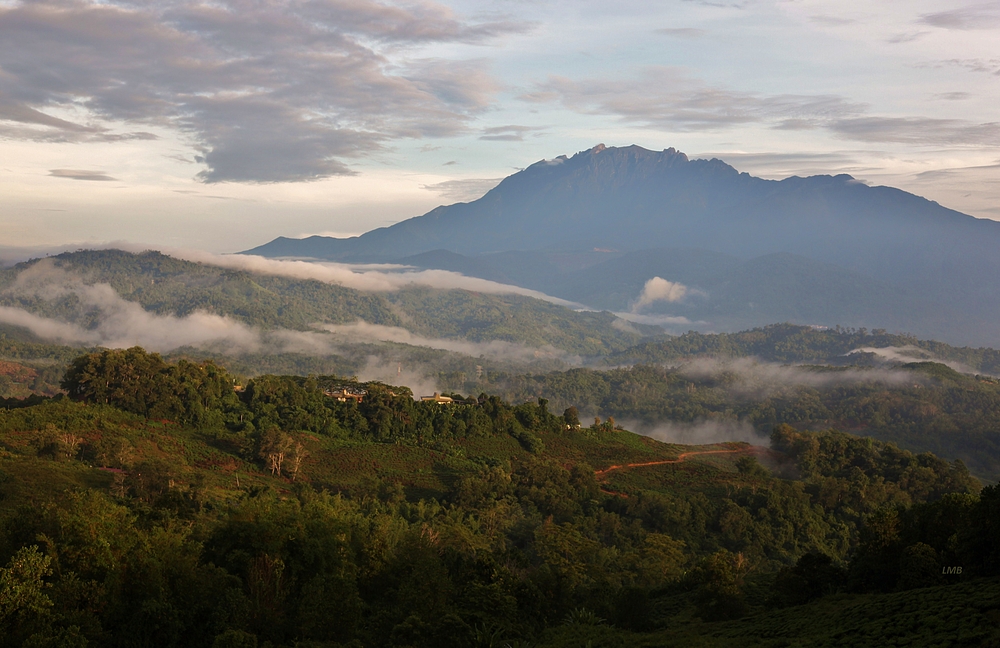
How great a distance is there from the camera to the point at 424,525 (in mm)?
42438

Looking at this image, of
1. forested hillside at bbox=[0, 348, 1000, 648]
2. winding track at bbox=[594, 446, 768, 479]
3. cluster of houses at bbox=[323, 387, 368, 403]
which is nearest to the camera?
forested hillside at bbox=[0, 348, 1000, 648]

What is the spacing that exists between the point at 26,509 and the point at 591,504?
39.6 meters

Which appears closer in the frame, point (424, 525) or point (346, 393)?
point (424, 525)

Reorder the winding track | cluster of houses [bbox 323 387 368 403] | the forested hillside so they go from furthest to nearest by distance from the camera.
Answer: cluster of houses [bbox 323 387 368 403] < the winding track < the forested hillside

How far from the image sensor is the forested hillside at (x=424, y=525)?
22688mm

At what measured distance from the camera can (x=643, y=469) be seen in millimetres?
68062

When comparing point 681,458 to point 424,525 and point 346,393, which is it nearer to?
point 346,393

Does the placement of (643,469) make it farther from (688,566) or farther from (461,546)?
(461,546)

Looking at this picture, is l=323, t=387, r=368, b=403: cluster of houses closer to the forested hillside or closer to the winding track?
the forested hillside

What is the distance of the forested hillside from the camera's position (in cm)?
2269

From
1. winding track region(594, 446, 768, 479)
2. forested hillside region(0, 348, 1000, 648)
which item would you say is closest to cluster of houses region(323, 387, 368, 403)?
forested hillside region(0, 348, 1000, 648)

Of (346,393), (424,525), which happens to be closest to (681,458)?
(346,393)

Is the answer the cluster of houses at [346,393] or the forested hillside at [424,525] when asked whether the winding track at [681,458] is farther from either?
the cluster of houses at [346,393]

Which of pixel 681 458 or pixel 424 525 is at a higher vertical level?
pixel 424 525
